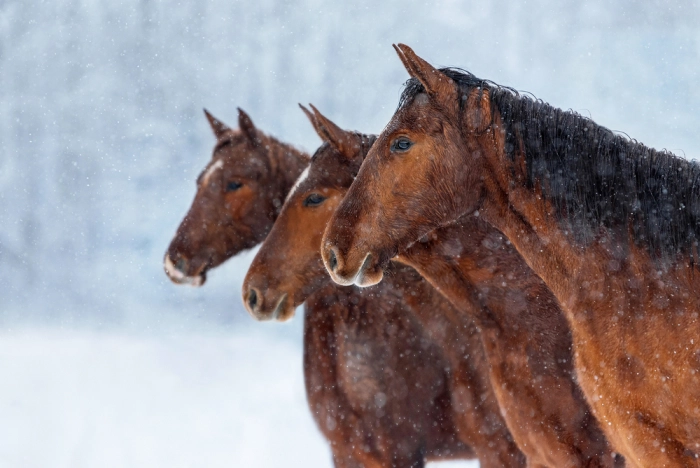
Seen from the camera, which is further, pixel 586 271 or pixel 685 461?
pixel 586 271

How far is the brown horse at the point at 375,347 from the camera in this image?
4.42 meters

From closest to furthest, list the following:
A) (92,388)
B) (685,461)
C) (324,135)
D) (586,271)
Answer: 1. (685,461)
2. (586,271)
3. (324,135)
4. (92,388)

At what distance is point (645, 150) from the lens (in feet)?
9.01

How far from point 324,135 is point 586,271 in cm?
237

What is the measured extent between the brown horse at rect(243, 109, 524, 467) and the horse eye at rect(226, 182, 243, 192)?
1.21m

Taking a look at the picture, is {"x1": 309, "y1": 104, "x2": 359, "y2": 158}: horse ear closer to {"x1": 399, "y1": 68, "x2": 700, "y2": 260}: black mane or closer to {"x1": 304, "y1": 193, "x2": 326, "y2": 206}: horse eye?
{"x1": 304, "y1": 193, "x2": 326, "y2": 206}: horse eye

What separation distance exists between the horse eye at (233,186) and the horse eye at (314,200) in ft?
4.70

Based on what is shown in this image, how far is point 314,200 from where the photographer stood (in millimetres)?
4469

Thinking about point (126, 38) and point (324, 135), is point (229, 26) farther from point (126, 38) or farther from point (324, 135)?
point (324, 135)

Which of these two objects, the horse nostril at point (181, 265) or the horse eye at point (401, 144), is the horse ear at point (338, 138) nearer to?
the horse eye at point (401, 144)

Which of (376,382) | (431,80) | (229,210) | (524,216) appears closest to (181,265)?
(229,210)

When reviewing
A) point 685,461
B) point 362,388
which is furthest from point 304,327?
point 685,461

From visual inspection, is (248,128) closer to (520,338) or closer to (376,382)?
(376,382)

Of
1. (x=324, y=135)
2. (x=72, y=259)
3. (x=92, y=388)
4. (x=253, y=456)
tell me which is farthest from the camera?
(x=72, y=259)
